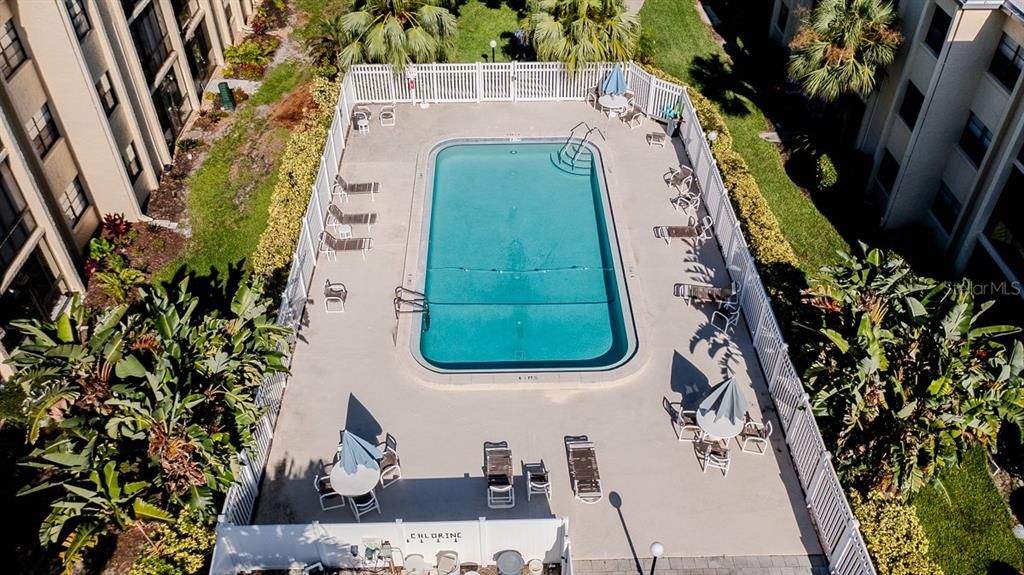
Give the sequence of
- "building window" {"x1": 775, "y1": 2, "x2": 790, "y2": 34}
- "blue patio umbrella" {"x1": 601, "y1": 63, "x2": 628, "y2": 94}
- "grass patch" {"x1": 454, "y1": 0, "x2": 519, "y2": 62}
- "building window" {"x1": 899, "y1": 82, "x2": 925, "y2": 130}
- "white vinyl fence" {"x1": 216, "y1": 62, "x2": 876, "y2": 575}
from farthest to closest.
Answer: "building window" {"x1": 775, "y1": 2, "x2": 790, "y2": 34}
"grass patch" {"x1": 454, "y1": 0, "x2": 519, "y2": 62}
"blue patio umbrella" {"x1": 601, "y1": 63, "x2": 628, "y2": 94}
"building window" {"x1": 899, "y1": 82, "x2": 925, "y2": 130}
"white vinyl fence" {"x1": 216, "y1": 62, "x2": 876, "y2": 575}

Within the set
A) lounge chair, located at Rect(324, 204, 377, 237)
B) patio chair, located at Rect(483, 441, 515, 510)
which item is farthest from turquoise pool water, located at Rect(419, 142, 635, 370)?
patio chair, located at Rect(483, 441, 515, 510)

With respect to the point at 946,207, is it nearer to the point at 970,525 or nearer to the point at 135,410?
the point at 970,525

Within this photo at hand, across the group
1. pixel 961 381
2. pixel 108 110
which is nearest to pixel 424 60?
pixel 108 110

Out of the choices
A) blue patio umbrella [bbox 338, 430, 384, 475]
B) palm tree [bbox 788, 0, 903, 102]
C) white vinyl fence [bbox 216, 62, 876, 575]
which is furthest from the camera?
palm tree [bbox 788, 0, 903, 102]

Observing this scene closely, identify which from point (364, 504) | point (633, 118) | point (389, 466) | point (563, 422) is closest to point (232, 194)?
point (389, 466)

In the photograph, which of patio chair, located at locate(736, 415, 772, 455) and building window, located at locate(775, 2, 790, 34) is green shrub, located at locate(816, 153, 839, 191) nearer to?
building window, located at locate(775, 2, 790, 34)

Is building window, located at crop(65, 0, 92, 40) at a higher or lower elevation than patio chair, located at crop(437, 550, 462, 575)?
higher
